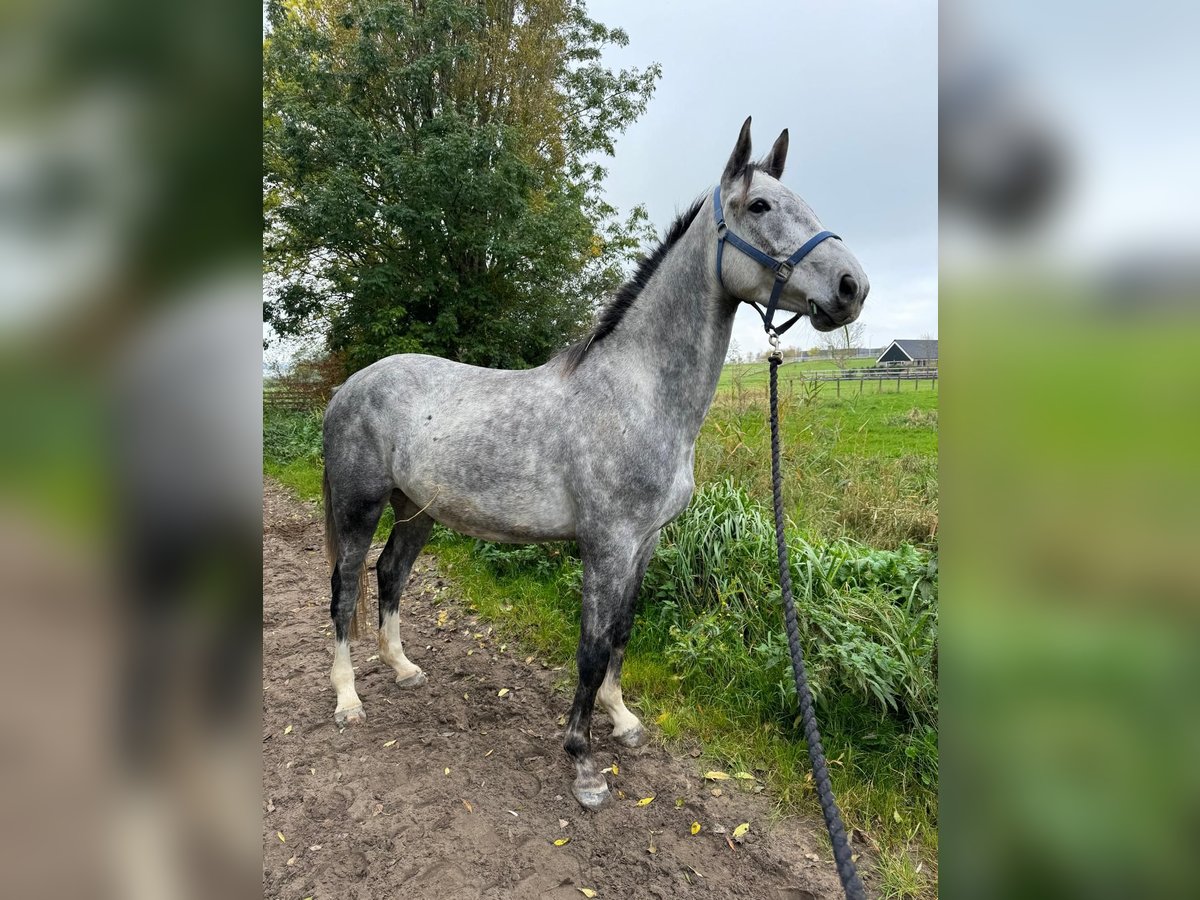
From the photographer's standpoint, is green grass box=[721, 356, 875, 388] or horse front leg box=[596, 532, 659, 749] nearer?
horse front leg box=[596, 532, 659, 749]

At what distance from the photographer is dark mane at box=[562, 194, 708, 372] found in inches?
103

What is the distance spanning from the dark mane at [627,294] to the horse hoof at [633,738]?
1.80m

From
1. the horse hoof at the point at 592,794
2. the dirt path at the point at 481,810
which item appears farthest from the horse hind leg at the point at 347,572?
the horse hoof at the point at 592,794

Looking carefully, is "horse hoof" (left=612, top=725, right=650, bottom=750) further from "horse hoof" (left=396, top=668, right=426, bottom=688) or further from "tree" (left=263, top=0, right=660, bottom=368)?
"tree" (left=263, top=0, right=660, bottom=368)

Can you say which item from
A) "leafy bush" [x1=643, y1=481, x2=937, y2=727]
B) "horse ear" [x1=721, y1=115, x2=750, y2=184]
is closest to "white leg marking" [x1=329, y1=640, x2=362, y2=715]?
"leafy bush" [x1=643, y1=481, x2=937, y2=727]

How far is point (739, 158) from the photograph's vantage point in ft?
7.24

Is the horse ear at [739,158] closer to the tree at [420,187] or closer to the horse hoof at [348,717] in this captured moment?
the horse hoof at [348,717]

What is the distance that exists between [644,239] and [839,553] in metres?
11.1

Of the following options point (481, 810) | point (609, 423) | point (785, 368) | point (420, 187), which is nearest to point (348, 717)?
point (481, 810)

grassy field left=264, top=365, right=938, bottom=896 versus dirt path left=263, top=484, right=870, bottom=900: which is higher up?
grassy field left=264, top=365, right=938, bottom=896

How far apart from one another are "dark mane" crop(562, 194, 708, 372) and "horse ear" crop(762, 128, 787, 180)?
0.29 meters

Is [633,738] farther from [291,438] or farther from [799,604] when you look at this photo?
[291,438]
